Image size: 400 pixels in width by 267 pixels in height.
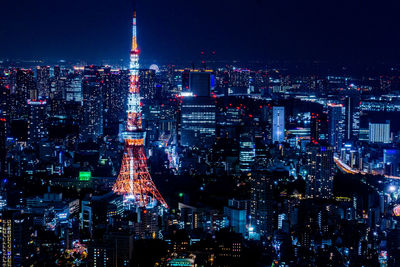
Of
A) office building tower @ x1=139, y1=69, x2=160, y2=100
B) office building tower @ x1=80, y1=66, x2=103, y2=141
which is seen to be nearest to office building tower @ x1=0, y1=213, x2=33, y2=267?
office building tower @ x1=80, y1=66, x2=103, y2=141

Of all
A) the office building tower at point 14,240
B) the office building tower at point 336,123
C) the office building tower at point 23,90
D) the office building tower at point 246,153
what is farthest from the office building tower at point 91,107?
the office building tower at point 14,240

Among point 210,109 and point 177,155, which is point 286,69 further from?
point 177,155

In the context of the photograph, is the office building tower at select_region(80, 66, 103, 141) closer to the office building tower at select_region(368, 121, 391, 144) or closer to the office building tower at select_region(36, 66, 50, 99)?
the office building tower at select_region(36, 66, 50, 99)

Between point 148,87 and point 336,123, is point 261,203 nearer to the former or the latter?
point 336,123

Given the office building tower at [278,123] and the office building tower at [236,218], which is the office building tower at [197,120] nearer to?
the office building tower at [278,123]

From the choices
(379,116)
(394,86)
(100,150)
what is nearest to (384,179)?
(394,86)

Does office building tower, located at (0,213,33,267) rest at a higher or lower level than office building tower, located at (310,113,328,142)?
lower

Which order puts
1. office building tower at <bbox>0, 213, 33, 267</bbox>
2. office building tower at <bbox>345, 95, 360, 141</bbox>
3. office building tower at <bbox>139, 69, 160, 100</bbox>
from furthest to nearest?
office building tower at <bbox>139, 69, 160, 100</bbox> → office building tower at <bbox>345, 95, 360, 141</bbox> → office building tower at <bbox>0, 213, 33, 267</bbox>
